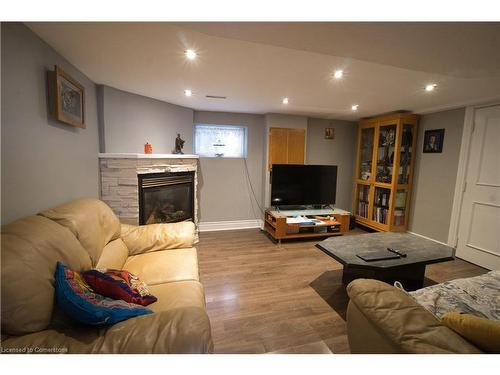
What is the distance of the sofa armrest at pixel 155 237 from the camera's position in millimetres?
2115

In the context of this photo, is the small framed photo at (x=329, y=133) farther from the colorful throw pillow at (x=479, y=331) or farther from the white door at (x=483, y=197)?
the colorful throw pillow at (x=479, y=331)

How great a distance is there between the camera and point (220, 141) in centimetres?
406

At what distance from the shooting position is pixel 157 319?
3.22 feet

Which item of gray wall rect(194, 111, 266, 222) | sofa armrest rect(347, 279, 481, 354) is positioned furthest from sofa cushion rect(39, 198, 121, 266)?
gray wall rect(194, 111, 266, 222)

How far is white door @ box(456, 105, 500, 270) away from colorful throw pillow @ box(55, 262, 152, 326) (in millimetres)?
3845

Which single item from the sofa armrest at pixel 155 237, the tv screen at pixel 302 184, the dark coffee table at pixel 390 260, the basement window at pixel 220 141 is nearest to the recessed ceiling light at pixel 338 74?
the dark coffee table at pixel 390 260

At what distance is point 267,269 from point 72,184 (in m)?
2.14

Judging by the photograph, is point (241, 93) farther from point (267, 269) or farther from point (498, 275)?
point (498, 275)

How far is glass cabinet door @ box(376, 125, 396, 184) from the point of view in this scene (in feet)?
12.5

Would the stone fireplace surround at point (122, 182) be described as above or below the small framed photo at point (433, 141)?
below

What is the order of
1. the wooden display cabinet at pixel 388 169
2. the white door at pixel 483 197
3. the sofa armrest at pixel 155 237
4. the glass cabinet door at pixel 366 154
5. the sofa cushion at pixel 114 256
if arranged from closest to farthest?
the sofa cushion at pixel 114 256 → the sofa armrest at pixel 155 237 → the white door at pixel 483 197 → the wooden display cabinet at pixel 388 169 → the glass cabinet door at pixel 366 154

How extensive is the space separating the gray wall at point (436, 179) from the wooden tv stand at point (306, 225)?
1.15 metres

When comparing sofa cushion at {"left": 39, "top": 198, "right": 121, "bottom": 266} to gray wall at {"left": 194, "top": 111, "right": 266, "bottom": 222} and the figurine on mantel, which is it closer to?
the figurine on mantel
